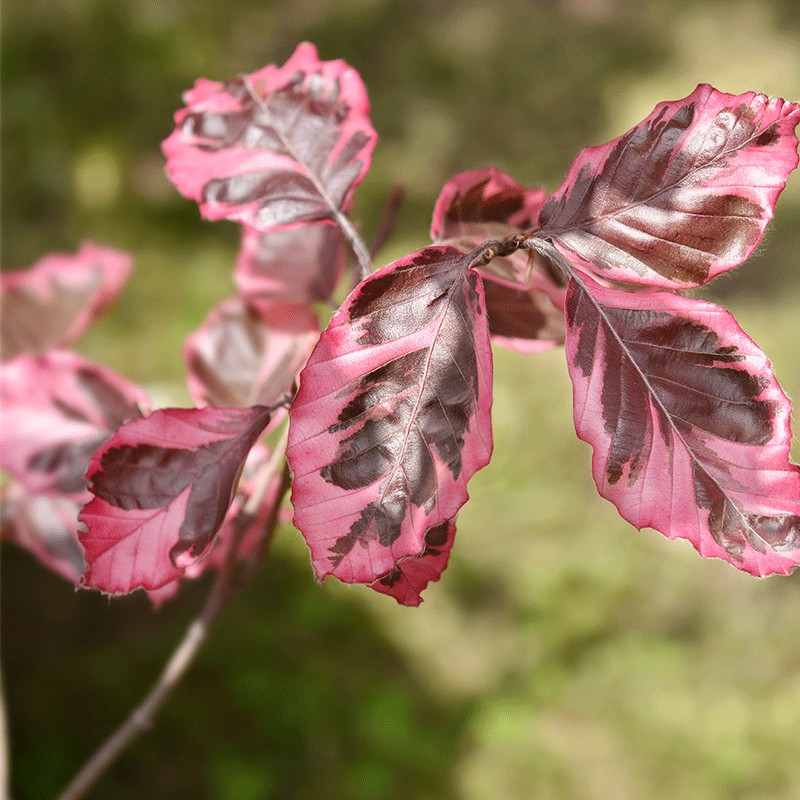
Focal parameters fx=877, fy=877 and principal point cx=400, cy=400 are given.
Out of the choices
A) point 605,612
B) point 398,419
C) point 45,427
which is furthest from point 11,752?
point 398,419

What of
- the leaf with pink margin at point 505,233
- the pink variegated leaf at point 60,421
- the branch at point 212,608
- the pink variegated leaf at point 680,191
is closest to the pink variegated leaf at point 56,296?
the pink variegated leaf at point 60,421

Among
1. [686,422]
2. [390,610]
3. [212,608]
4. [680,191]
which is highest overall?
[680,191]

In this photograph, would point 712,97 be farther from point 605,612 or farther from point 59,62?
point 59,62

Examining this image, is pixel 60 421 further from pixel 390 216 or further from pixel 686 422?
→ pixel 686 422

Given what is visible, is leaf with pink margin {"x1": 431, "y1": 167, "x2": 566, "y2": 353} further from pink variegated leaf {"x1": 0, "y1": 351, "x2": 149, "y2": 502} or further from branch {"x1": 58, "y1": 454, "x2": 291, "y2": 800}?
pink variegated leaf {"x1": 0, "y1": 351, "x2": 149, "y2": 502}

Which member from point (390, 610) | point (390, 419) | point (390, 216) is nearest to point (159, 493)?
point (390, 419)

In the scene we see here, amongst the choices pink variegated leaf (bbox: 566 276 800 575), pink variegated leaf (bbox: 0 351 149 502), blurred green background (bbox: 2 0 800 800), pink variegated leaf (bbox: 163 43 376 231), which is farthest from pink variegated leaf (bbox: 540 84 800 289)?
blurred green background (bbox: 2 0 800 800)
